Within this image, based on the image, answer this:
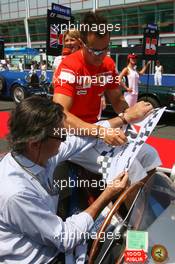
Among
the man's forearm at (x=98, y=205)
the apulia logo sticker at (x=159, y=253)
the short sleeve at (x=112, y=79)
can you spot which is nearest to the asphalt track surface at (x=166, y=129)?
the short sleeve at (x=112, y=79)

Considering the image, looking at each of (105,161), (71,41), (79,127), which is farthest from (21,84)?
(105,161)

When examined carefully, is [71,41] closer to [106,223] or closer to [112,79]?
[112,79]

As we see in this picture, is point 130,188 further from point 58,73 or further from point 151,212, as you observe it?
point 58,73

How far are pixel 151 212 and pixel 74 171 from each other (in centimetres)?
68

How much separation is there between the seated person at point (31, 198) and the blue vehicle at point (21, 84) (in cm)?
1090

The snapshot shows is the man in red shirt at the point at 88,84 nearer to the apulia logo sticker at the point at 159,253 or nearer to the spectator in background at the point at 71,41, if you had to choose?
the apulia logo sticker at the point at 159,253

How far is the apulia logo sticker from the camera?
1655 millimetres

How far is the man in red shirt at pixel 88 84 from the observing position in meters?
2.29

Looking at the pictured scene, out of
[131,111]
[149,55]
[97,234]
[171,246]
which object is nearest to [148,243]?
[171,246]

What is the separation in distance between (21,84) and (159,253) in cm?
1280

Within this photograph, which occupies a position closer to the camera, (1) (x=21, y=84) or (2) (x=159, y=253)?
(2) (x=159, y=253)

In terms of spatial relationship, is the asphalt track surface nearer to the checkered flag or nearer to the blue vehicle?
the blue vehicle

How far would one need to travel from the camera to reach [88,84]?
247 cm

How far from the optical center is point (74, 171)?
2422 mm
